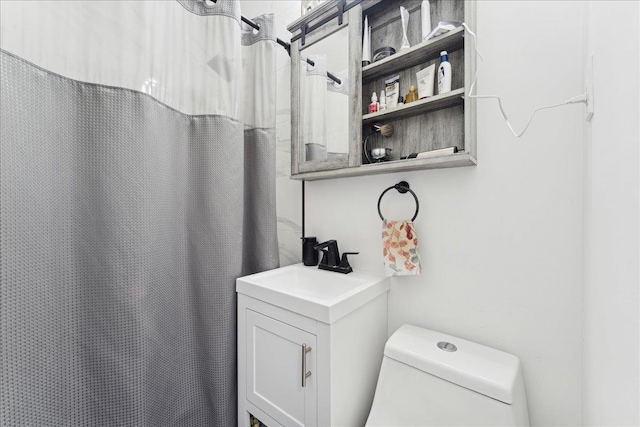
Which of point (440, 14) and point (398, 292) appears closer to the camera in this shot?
point (440, 14)

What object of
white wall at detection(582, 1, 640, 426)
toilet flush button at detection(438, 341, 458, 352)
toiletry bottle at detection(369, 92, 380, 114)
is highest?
toiletry bottle at detection(369, 92, 380, 114)

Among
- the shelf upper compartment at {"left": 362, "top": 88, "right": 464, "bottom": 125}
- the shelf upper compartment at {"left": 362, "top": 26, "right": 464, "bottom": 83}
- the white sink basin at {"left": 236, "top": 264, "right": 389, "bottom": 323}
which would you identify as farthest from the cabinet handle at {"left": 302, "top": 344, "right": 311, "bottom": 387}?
the shelf upper compartment at {"left": 362, "top": 26, "right": 464, "bottom": 83}

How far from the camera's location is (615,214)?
1.25ft

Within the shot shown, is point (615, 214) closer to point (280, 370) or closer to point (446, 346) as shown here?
point (446, 346)

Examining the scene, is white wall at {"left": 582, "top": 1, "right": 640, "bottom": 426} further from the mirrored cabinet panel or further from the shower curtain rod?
the shower curtain rod

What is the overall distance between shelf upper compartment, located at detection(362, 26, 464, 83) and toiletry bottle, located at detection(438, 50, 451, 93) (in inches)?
1.4

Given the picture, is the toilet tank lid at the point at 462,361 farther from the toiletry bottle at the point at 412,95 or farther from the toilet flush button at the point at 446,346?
the toiletry bottle at the point at 412,95

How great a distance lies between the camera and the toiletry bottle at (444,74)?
87 centimetres

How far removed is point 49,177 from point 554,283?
1488 mm

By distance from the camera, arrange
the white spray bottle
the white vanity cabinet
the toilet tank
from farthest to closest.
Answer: the white spray bottle, the white vanity cabinet, the toilet tank

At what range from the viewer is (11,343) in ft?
2.27

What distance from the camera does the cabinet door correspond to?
81 centimetres

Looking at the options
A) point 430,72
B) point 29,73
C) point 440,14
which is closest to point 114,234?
point 29,73

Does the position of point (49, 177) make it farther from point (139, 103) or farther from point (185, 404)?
point (185, 404)
